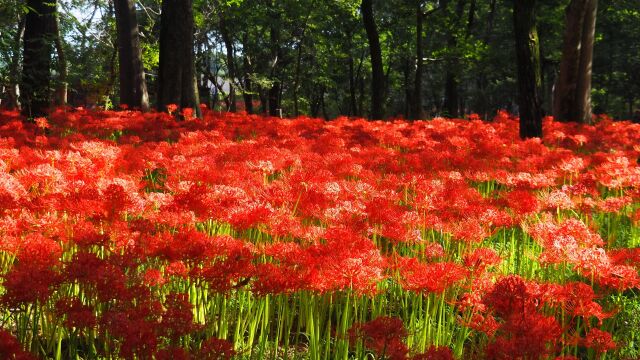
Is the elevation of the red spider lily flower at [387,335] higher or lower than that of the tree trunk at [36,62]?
lower

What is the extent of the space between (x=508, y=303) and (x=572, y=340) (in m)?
0.41

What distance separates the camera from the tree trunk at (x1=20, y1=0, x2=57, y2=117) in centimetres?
1125

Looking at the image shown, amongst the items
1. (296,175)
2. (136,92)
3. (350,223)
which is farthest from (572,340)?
(136,92)

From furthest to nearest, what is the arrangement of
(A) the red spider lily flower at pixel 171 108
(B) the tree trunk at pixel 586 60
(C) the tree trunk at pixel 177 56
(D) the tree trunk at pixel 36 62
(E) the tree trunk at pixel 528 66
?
(B) the tree trunk at pixel 586 60
(C) the tree trunk at pixel 177 56
(A) the red spider lily flower at pixel 171 108
(D) the tree trunk at pixel 36 62
(E) the tree trunk at pixel 528 66

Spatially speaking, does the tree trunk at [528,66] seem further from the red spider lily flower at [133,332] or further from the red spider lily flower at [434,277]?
the red spider lily flower at [133,332]

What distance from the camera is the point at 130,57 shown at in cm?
1411

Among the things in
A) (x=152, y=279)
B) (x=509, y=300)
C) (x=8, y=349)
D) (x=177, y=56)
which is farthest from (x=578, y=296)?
(x=177, y=56)

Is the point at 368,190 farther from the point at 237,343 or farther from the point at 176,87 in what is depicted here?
the point at 176,87

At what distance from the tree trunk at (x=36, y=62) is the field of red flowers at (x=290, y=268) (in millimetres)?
6888

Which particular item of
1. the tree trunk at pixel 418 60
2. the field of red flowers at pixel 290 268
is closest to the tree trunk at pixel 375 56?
the tree trunk at pixel 418 60

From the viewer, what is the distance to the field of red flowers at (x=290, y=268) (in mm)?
2396

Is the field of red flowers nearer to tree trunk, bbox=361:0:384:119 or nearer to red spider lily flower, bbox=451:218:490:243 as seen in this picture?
red spider lily flower, bbox=451:218:490:243

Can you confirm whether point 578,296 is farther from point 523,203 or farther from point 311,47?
point 311,47

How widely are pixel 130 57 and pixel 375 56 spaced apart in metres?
8.20
